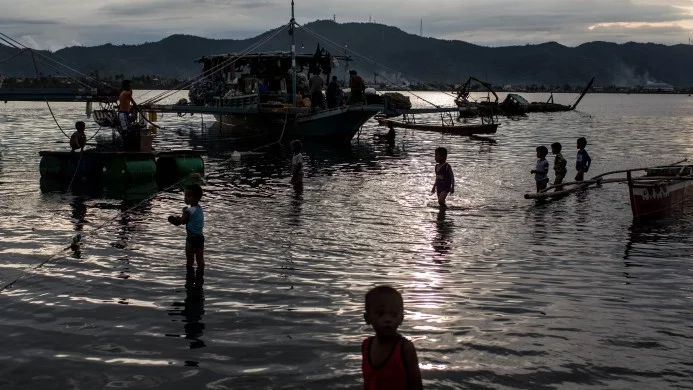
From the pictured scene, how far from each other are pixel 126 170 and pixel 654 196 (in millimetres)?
14866

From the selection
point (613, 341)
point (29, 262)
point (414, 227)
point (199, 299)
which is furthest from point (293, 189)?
point (613, 341)

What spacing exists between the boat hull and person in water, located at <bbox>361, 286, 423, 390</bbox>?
12887mm

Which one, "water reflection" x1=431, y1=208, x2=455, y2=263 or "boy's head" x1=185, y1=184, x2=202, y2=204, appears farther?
"water reflection" x1=431, y1=208, x2=455, y2=263

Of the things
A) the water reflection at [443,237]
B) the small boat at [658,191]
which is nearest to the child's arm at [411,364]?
the water reflection at [443,237]

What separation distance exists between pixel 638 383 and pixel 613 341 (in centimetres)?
109

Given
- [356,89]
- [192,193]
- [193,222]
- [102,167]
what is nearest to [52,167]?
[102,167]

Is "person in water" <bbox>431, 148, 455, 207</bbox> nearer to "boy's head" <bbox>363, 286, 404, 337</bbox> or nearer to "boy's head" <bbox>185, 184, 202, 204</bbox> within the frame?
"boy's head" <bbox>185, 184, 202, 204</bbox>

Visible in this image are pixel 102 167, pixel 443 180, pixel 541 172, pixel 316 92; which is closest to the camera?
pixel 443 180

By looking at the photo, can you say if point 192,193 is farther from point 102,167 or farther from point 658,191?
point 102,167

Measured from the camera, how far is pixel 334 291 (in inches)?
401

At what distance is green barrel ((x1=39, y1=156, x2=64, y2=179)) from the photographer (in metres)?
22.2

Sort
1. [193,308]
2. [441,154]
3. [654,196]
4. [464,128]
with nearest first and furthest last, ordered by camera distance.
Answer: [193,308], [441,154], [654,196], [464,128]

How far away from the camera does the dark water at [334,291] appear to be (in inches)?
295

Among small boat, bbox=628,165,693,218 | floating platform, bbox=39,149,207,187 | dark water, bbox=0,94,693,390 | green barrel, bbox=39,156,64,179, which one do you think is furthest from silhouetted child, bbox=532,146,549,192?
green barrel, bbox=39,156,64,179
